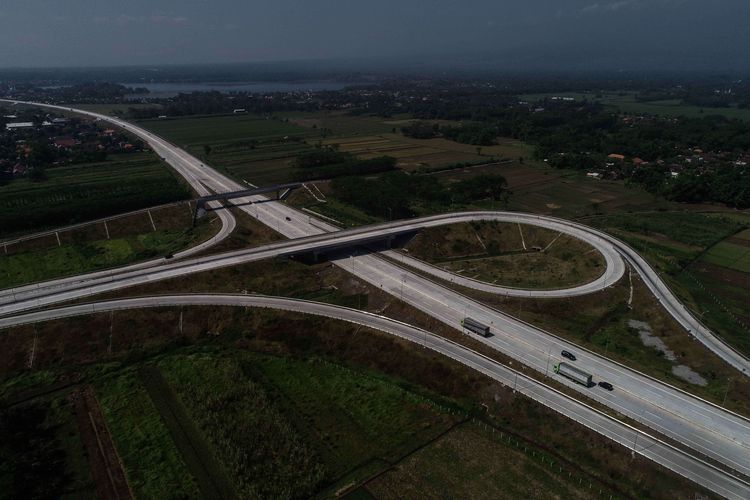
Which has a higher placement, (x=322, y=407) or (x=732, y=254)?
(x=732, y=254)

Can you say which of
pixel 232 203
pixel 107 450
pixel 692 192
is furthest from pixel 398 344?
pixel 692 192

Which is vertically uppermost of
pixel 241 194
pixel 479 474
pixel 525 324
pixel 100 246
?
pixel 241 194

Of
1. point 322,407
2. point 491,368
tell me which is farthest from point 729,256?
point 322,407

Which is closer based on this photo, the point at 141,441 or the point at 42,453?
the point at 42,453

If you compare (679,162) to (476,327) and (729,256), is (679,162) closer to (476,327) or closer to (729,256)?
(729,256)

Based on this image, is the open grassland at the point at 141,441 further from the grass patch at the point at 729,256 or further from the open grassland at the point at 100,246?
the grass patch at the point at 729,256

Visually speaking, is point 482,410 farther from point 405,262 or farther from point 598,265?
point 598,265

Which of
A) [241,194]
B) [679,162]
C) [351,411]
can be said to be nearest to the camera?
[351,411]

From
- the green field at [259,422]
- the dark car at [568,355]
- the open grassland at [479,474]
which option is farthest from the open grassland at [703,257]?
the green field at [259,422]
